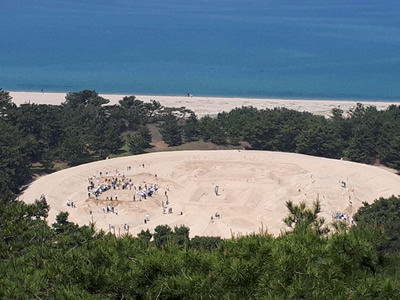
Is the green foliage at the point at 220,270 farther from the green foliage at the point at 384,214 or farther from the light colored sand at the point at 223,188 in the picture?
the light colored sand at the point at 223,188

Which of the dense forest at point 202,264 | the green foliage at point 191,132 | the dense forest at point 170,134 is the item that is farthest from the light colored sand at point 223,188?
the dense forest at point 202,264

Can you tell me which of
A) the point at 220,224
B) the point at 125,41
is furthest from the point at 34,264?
the point at 125,41

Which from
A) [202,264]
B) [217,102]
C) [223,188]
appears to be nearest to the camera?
[202,264]

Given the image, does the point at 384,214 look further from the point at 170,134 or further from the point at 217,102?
the point at 217,102

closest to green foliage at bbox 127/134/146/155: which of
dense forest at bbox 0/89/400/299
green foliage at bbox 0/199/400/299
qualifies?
dense forest at bbox 0/89/400/299

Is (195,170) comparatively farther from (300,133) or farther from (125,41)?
(125,41)

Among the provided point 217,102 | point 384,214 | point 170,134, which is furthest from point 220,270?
point 217,102
